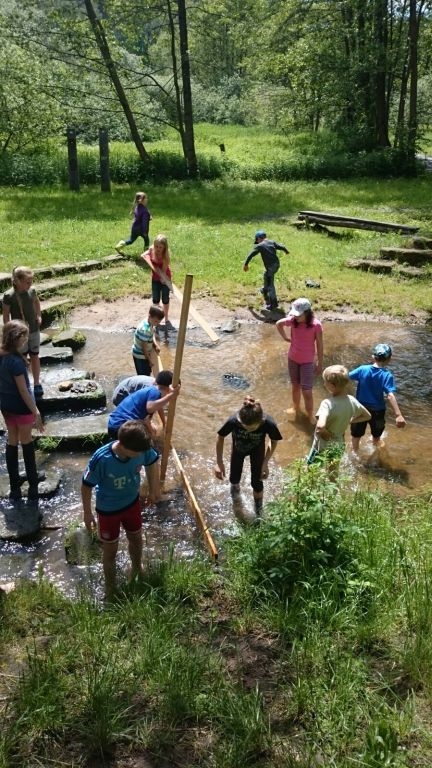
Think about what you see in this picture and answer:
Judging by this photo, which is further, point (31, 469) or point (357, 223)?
point (357, 223)

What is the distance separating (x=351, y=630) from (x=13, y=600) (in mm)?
2323

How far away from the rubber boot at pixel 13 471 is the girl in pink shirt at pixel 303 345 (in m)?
3.30

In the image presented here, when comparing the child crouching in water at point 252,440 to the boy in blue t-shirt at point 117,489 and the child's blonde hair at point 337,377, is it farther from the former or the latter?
the boy in blue t-shirt at point 117,489

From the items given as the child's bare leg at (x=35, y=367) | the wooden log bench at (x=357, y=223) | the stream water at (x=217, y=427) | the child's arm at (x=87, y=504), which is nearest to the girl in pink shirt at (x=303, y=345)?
the stream water at (x=217, y=427)

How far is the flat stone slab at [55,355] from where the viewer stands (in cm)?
918

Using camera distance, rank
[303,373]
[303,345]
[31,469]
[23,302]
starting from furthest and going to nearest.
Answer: [303,373] → [303,345] → [23,302] → [31,469]

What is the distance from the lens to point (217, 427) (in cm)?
759

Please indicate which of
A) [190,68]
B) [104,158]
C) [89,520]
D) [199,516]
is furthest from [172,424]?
[190,68]

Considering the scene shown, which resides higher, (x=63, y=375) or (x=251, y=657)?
(x=63, y=375)

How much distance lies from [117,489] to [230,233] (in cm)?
1211

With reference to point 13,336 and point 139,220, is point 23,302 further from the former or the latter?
point 139,220

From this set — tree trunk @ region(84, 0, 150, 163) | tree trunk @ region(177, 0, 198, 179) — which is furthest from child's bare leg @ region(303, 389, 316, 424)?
tree trunk @ region(84, 0, 150, 163)

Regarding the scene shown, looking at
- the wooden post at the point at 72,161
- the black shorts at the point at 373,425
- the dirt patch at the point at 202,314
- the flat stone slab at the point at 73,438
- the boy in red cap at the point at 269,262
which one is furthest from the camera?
the wooden post at the point at 72,161

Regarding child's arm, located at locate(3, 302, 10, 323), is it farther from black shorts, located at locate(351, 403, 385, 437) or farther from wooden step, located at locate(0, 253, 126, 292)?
wooden step, located at locate(0, 253, 126, 292)
